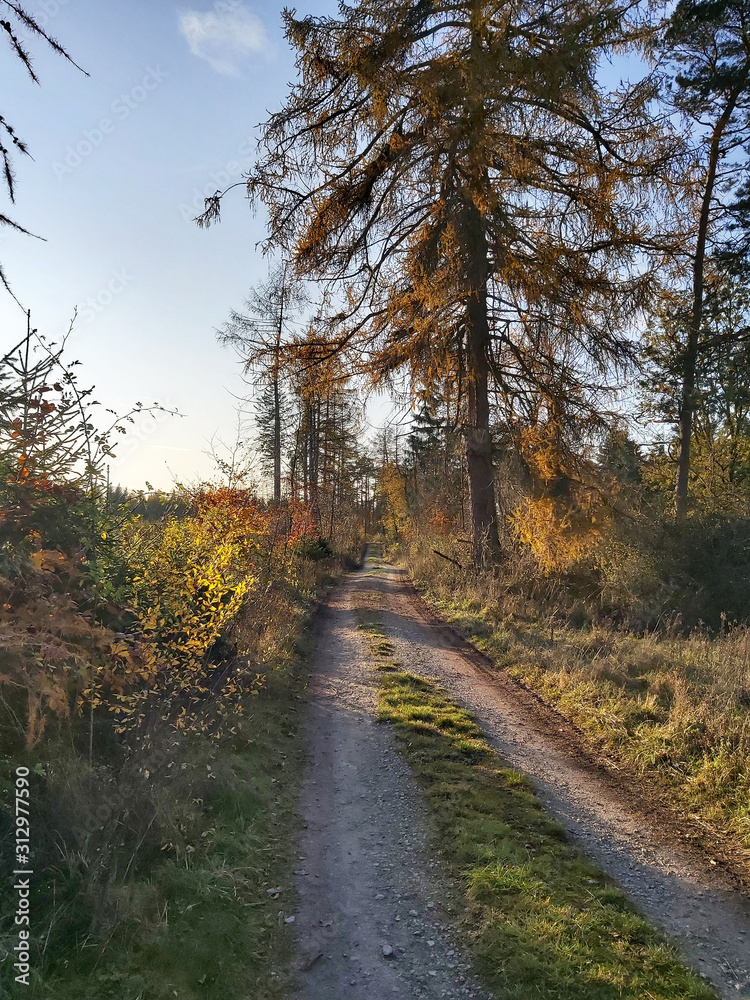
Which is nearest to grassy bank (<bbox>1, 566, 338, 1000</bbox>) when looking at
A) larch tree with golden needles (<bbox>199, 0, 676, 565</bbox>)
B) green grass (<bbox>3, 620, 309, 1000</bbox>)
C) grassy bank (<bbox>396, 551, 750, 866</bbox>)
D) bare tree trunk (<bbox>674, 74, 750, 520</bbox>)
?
green grass (<bbox>3, 620, 309, 1000</bbox>)

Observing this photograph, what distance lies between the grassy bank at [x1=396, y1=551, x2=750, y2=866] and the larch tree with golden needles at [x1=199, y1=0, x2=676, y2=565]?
5689mm

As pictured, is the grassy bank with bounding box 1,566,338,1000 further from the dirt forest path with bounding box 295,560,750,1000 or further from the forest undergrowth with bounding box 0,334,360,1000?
the dirt forest path with bounding box 295,560,750,1000

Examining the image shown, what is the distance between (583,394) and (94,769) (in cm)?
1123

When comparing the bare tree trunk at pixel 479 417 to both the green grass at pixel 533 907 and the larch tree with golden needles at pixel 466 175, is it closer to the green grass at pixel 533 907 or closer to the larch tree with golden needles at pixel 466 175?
the larch tree with golden needles at pixel 466 175

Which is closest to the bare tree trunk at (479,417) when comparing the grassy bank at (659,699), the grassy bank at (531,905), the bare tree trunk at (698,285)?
the grassy bank at (659,699)

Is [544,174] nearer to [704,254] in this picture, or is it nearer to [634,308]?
[634,308]

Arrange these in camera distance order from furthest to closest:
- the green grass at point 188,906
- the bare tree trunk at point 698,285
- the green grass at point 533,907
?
the bare tree trunk at point 698,285 → the green grass at point 533,907 → the green grass at point 188,906

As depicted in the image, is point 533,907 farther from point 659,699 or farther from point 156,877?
point 659,699

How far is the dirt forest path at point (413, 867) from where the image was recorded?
3320 millimetres

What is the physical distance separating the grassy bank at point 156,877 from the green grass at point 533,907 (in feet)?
4.34

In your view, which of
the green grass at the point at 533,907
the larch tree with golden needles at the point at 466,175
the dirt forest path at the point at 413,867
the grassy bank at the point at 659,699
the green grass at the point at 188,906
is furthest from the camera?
the larch tree with golden needles at the point at 466,175

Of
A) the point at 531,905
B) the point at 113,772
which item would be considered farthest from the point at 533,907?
the point at 113,772

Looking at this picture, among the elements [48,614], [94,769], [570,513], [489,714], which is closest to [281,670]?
[489,714]

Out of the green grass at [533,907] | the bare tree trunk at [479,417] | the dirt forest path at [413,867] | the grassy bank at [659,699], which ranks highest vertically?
the bare tree trunk at [479,417]
